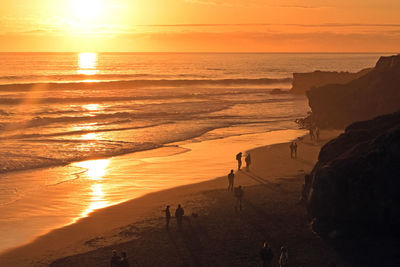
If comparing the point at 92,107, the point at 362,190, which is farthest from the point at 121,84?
the point at 362,190

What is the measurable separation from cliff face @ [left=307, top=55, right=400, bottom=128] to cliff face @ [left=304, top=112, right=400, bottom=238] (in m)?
23.2

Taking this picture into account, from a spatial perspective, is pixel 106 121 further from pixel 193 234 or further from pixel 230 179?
pixel 193 234

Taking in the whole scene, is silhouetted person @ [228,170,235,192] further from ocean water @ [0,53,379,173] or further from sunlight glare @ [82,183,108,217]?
ocean water @ [0,53,379,173]

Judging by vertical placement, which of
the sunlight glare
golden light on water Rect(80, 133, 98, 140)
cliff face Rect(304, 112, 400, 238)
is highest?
cliff face Rect(304, 112, 400, 238)

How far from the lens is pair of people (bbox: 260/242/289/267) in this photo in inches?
600

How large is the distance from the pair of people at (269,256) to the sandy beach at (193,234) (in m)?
0.82

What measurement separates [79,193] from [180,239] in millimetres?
8825

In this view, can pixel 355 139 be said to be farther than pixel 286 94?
No

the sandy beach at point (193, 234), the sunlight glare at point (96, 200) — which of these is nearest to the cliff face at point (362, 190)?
the sandy beach at point (193, 234)

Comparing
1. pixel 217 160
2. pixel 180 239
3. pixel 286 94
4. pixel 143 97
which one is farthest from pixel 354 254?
pixel 286 94

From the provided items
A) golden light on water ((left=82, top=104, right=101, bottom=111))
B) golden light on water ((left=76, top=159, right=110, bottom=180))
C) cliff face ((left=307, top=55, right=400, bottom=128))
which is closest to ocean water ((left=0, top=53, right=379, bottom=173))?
golden light on water ((left=82, top=104, right=101, bottom=111))

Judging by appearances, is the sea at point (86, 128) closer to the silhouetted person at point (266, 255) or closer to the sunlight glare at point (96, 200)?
the sunlight glare at point (96, 200)

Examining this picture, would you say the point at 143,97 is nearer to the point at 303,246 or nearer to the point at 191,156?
the point at 191,156

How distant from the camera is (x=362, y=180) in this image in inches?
677
